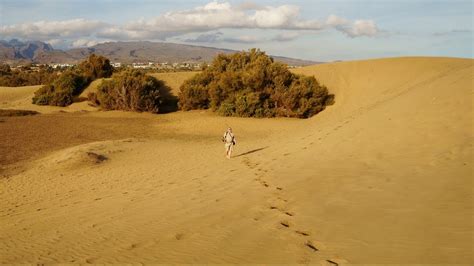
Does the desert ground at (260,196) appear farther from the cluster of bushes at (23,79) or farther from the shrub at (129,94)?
the cluster of bushes at (23,79)

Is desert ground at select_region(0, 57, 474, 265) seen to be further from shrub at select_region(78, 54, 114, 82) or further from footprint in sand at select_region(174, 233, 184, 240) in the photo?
shrub at select_region(78, 54, 114, 82)

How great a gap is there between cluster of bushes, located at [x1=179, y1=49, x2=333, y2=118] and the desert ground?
31.1 ft

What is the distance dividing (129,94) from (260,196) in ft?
83.3

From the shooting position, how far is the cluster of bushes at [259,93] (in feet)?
94.8

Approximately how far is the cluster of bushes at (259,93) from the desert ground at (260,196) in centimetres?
947

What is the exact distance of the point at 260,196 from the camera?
848 cm

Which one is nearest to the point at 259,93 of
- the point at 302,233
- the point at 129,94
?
the point at 129,94

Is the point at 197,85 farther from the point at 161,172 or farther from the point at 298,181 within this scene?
the point at 298,181

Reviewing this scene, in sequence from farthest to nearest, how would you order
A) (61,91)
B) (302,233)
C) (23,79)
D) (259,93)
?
(23,79), (61,91), (259,93), (302,233)

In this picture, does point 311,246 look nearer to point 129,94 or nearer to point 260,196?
point 260,196

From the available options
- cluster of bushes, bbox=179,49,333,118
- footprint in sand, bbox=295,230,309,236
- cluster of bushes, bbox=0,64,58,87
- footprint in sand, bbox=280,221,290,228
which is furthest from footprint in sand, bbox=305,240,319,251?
cluster of bushes, bbox=0,64,58,87

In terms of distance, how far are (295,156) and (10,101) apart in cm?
3357

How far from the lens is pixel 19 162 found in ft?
52.1

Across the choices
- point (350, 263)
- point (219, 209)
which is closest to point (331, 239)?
point (350, 263)
